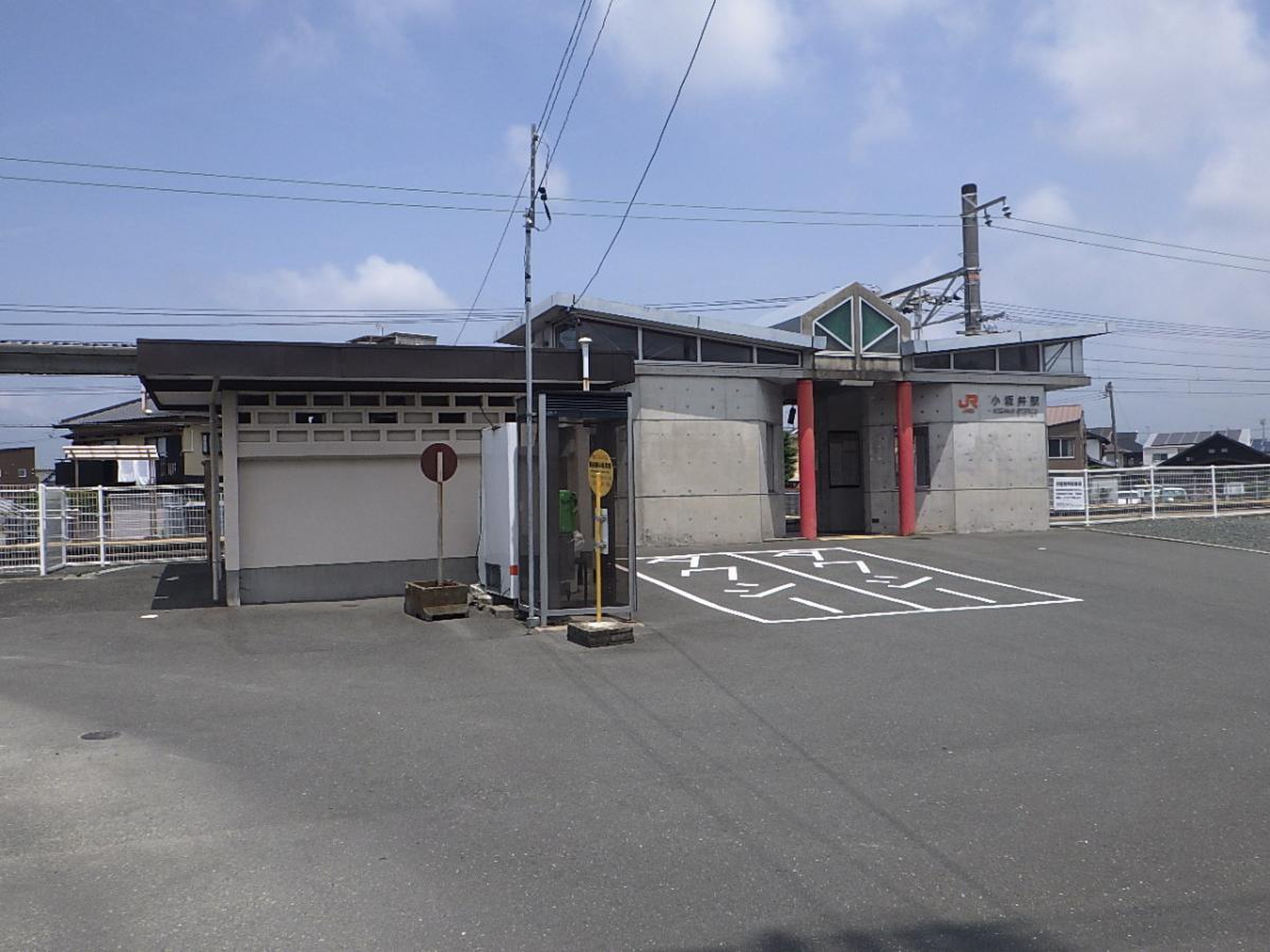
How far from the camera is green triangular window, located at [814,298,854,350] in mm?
22641

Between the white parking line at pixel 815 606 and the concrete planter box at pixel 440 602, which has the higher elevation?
the concrete planter box at pixel 440 602

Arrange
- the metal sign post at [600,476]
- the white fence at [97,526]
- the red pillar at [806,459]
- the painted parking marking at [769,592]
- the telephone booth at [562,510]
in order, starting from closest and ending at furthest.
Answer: the metal sign post at [600,476] → the telephone booth at [562,510] → the painted parking marking at [769,592] → the white fence at [97,526] → the red pillar at [806,459]

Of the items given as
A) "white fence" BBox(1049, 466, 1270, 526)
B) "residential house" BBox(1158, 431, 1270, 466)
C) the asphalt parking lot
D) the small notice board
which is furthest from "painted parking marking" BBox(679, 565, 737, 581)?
"residential house" BBox(1158, 431, 1270, 466)

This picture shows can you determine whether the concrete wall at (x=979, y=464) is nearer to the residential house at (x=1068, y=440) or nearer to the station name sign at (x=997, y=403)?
the station name sign at (x=997, y=403)

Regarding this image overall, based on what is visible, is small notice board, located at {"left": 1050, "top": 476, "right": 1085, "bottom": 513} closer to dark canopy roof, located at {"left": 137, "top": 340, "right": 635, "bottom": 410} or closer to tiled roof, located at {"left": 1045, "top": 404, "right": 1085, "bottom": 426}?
dark canopy roof, located at {"left": 137, "top": 340, "right": 635, "bottom": 410}

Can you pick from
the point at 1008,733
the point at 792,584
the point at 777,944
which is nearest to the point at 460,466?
the point at 792,584

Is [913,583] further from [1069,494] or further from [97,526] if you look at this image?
[97,526]

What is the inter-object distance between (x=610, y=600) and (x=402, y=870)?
8.39 metres

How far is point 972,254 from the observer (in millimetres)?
39281

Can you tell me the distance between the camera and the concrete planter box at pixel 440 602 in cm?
1287

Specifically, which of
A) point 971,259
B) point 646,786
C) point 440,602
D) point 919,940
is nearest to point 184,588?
point 440,602

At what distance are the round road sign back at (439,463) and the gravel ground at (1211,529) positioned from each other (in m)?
15.6

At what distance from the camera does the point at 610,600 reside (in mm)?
13086

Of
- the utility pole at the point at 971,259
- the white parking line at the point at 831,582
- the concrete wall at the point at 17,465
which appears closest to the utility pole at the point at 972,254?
the utility pole at the point at 971,259
